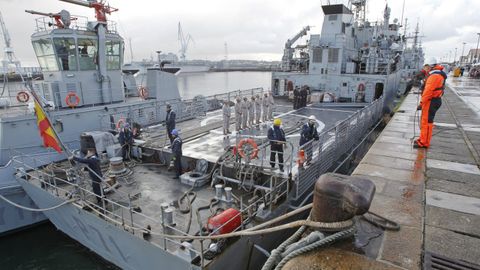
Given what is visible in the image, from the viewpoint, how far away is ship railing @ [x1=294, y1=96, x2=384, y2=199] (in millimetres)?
7562

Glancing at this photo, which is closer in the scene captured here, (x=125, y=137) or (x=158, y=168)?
(x=158, y=168)

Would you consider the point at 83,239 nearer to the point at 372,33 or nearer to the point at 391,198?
the point at 391,198

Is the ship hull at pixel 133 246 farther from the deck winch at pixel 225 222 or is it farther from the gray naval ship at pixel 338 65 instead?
the gray naval ship at pixel 338 65

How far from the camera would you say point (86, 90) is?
1430cm

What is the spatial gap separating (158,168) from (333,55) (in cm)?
1666

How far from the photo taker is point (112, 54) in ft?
49.7

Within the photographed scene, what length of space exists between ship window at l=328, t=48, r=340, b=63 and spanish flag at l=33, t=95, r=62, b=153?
62.9 ft

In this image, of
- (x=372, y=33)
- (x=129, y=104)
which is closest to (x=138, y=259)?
(x=129, y=104)

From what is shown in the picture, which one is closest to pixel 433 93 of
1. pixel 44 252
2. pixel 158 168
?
pixel 158 168

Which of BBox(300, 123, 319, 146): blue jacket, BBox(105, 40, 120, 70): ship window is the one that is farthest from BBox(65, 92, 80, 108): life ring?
BBox(300, 123, 319, 146): blue jacket

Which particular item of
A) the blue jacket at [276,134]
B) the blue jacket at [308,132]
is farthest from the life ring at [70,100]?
the blue jacket at [308,132]

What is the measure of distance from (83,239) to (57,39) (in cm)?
978

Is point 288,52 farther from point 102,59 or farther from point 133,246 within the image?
point 133,246

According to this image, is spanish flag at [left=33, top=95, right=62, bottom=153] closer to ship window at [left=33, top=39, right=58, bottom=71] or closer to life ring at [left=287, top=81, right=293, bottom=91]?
ship window at [left=33, top=39, right=58, bottom=71]
